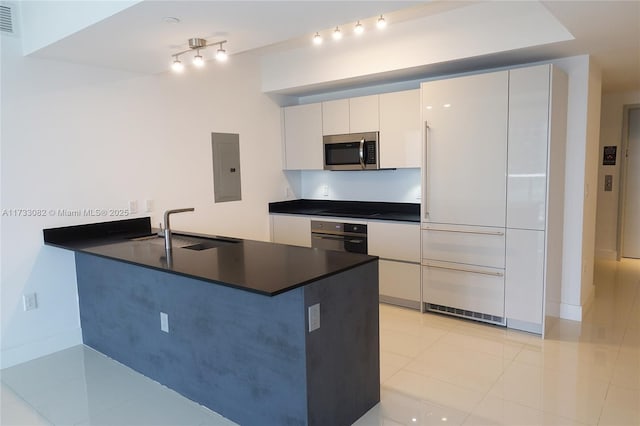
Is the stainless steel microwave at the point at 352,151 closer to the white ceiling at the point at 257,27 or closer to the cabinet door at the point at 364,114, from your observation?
the cabinet door at the point at 364,114

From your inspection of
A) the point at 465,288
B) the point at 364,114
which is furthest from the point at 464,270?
the point at 364,114

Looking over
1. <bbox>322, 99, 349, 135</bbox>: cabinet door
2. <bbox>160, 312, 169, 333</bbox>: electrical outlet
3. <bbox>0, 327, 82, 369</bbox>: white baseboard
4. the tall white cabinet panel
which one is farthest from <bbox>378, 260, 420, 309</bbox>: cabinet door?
<bbox>0, 327, 82, 369</bbox>: white baseboard


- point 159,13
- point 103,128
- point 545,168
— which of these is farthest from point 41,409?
point 545,168

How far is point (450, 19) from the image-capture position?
3574mm

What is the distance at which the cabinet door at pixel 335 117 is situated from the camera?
4609 mm

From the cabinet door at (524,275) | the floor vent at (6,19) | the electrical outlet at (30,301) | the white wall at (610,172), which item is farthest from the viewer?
the white wall at (610,172)

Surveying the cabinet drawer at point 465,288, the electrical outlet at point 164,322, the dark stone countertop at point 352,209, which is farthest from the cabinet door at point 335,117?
the electrical outlet at point 164,322

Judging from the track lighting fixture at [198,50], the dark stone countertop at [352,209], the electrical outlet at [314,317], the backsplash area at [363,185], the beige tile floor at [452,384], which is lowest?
the beige tile floor at [452,384]

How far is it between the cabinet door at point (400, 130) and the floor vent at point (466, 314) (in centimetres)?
134

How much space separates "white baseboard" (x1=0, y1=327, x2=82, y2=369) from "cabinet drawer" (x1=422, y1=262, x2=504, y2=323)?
119 inches

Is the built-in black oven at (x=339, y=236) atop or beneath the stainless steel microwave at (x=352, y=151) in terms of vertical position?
beneath

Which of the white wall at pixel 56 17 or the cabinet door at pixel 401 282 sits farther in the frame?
the cabinet door at pixel 401 282

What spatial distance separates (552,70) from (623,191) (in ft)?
11.8

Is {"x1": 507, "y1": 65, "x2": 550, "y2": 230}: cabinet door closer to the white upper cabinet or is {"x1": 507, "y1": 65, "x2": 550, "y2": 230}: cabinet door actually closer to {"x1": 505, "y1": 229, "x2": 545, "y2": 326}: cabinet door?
{"x1": 505, "y1": 229, "x2": 545, "y2": 326}: cabinet door
